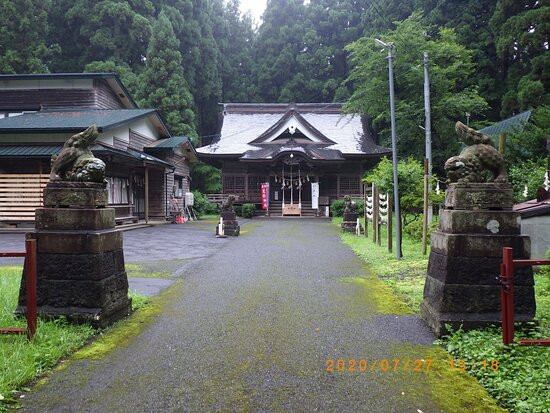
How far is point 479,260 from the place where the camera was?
4.01 metres

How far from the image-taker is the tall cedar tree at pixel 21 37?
27688mm

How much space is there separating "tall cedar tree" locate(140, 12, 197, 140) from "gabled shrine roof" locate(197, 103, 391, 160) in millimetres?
3513

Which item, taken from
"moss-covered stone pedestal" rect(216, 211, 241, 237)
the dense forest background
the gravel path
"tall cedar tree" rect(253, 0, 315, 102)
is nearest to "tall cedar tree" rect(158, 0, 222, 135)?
the dense forest background

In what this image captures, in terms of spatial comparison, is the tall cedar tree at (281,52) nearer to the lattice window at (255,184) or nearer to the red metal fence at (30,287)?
the lattice window at (255,184)

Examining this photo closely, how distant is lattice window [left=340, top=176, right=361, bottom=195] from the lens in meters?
26.8

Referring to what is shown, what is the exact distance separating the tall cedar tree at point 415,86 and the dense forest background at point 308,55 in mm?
64

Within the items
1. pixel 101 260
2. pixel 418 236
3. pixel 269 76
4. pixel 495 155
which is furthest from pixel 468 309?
pixel 269 76

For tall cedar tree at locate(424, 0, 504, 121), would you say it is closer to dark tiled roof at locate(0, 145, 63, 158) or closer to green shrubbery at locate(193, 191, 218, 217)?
green shrubbery at locate(193, 191, 218, 217)

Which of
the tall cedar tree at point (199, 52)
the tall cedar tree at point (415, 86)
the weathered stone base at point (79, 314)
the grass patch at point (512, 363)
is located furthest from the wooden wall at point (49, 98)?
the grass patch at point (512, 363)

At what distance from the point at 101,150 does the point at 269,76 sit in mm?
30481

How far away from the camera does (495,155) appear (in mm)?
4168

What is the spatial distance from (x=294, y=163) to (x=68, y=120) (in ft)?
43.6
